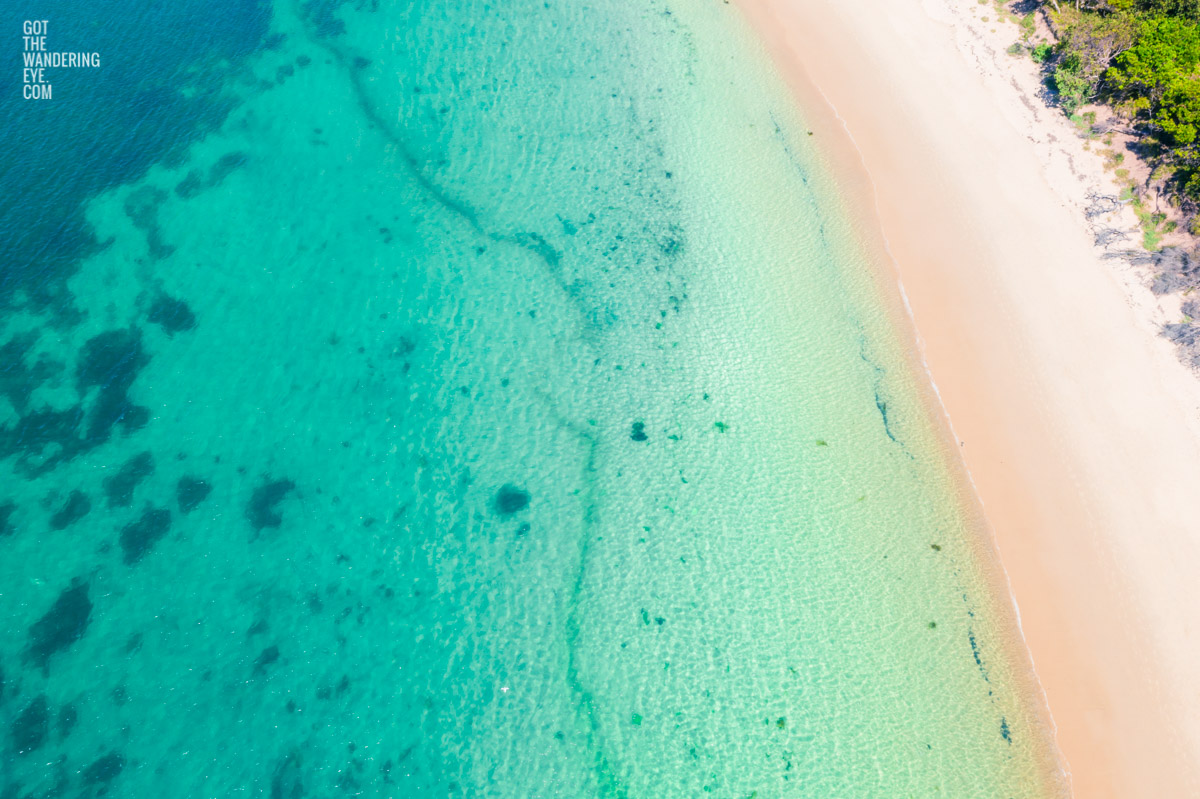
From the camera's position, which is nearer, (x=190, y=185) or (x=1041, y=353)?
(x=1041, y=353)

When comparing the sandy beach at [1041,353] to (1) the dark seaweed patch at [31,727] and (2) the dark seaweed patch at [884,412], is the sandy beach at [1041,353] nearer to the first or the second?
(2) the dark seaweed patch at [884,412]

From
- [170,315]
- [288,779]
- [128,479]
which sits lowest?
[288,779]

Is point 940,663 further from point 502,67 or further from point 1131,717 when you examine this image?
point 502,67

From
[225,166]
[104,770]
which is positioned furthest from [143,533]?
[225,166]

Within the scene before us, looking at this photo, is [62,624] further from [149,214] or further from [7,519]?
[149,214]

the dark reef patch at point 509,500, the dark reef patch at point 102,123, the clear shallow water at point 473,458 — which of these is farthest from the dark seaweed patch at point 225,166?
the dark reef patch at point 509,500

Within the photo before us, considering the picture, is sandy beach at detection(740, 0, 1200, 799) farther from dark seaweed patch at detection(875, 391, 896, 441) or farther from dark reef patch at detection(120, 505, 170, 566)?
dark reef patch at detection(120, 505, 170, 566)

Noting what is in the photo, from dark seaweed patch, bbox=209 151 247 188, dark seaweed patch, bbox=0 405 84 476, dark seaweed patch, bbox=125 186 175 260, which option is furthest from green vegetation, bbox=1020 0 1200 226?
dark seaweed patch, bbox=0 405 84 476
